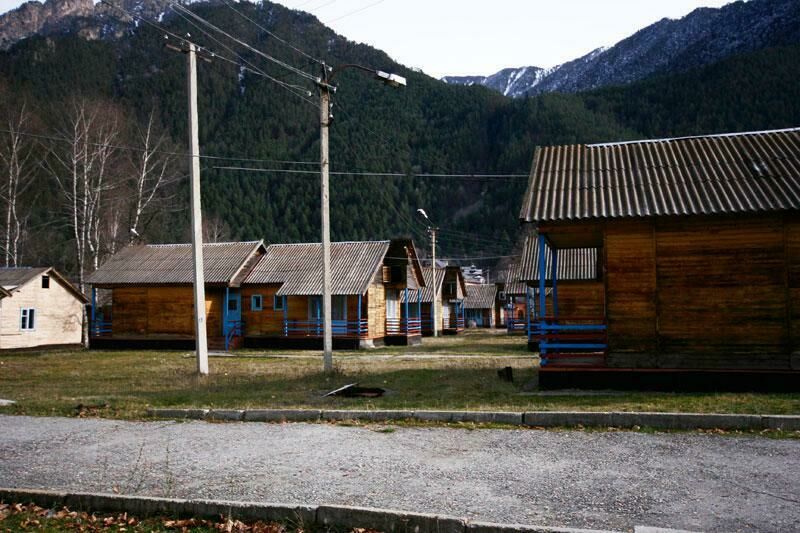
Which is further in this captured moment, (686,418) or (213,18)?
(213,18)

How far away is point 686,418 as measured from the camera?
9.39 metres

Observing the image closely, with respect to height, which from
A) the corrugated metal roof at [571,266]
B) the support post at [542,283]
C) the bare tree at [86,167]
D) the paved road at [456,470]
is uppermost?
the bare tree at [86,167]

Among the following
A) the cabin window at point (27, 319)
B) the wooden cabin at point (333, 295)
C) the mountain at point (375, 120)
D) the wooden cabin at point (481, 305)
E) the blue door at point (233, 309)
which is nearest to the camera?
the wooden cabin at point (333, 295)

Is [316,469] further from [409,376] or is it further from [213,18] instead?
[213,18]

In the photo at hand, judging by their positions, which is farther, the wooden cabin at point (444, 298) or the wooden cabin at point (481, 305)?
the wooden cabin at point (481, 305)

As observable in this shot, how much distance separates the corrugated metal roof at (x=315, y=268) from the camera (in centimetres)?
3466

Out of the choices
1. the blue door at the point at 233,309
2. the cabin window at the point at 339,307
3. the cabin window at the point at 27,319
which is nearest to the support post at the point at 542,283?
the cabin window at the point at 339,307

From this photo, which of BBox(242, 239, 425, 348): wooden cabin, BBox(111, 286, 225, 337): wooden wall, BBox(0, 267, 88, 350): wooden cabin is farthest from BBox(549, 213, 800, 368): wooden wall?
BBox(0, 267, 88, 350): wooden cabin

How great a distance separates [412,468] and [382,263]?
101 ft

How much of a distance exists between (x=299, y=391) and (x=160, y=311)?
24.6m

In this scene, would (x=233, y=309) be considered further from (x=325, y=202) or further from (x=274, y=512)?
(x=274, y=512)

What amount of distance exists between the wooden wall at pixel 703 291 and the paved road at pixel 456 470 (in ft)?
18.5

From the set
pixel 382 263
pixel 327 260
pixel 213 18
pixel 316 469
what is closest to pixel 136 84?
pixel 213 18

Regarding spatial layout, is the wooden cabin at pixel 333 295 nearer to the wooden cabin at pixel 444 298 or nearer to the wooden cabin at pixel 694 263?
the wooden cabin at pixel 444 298
